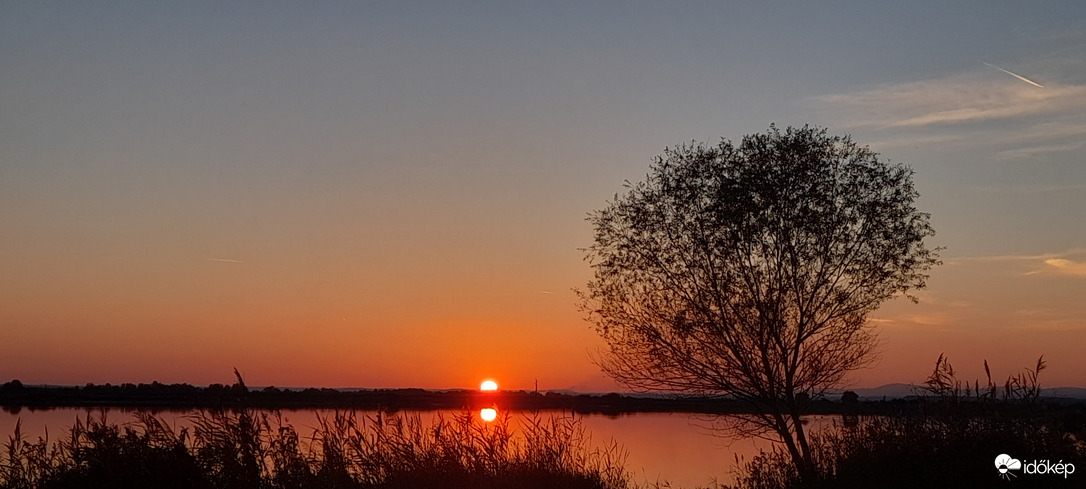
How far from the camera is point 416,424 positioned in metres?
19.2

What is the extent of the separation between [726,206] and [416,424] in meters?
10.4

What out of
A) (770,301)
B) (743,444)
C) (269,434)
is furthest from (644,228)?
(743,444)

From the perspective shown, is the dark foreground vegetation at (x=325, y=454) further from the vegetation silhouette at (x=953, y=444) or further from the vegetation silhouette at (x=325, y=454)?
the vegetation silhouette at (x=953, y=444)

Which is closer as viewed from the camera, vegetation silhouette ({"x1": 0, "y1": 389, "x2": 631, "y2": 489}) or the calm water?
vegetation silhouette ({"x1": 0, "y1": 389, "x2": 631, "y2": 489})

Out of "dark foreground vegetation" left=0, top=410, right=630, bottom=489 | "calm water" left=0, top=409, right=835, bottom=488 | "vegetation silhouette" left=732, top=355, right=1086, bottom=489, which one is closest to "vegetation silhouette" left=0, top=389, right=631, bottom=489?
"dark foreground vegetation" left=0, top=410, right=630, bottom=489

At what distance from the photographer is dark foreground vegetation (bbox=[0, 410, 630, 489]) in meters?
18.6

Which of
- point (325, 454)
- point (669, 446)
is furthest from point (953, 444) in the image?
point (669, 446)

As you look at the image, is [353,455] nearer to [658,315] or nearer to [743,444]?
[658,315]

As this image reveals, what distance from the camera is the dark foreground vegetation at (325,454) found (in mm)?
18594

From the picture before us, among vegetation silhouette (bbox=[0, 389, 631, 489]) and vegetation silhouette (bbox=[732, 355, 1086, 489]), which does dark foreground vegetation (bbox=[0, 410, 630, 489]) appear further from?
vegetation silhouette (bbox=[732, 355, 1086, 489])

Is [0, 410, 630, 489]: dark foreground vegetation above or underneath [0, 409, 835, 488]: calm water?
above

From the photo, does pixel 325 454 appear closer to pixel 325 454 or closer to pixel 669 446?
pixel 325 454

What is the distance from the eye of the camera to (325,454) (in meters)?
18.8

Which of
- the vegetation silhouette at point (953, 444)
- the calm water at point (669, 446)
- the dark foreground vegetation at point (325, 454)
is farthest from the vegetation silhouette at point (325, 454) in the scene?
the vegetation silhouette at point (953, 444)
